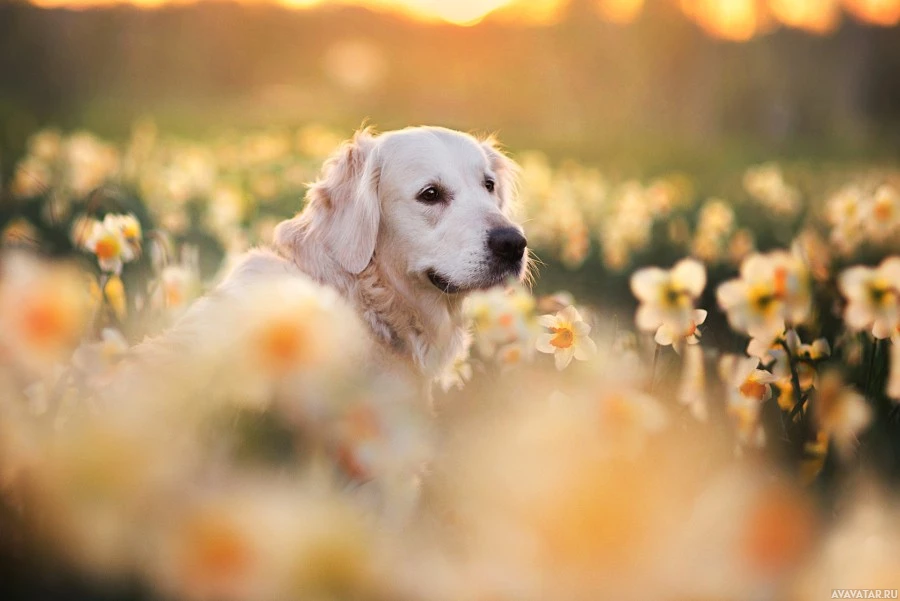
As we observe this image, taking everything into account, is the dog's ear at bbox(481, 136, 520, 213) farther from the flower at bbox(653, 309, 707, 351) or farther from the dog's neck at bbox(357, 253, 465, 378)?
the flower at bbox(653, 309, 707, 351)

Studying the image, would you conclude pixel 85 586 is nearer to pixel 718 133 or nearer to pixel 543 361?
pixel 543 361

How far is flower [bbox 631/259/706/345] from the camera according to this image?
6.37 feet

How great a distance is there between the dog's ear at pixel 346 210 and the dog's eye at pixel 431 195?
19 cm

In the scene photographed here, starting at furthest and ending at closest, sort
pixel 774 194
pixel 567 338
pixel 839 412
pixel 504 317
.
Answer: pixel 774 194, pixel 504 317, pixel 567 338, pixel 839 412

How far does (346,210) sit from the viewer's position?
3285 mm

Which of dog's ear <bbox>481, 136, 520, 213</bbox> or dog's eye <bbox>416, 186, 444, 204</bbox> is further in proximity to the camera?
dog's ear <bbox>481, 136, 520, 213</bbox>

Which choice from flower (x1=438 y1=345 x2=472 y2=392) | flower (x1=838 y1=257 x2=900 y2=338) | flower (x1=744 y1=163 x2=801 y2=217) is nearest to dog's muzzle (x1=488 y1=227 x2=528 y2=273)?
flower (x1=438 y1=345 x2=472 y2=392)

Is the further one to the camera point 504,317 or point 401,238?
point 401,238

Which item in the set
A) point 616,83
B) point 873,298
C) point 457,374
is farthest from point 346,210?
point 616,83


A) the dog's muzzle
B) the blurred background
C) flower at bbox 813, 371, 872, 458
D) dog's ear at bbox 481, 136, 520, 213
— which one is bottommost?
flower at bbox 813, 371, 872, 458

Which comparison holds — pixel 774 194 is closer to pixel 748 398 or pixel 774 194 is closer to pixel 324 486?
pixel 748 398

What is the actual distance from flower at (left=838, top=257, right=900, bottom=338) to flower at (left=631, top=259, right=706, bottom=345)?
0.36 meters

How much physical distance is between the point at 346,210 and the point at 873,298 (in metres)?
2.00

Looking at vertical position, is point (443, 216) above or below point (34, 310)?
above
